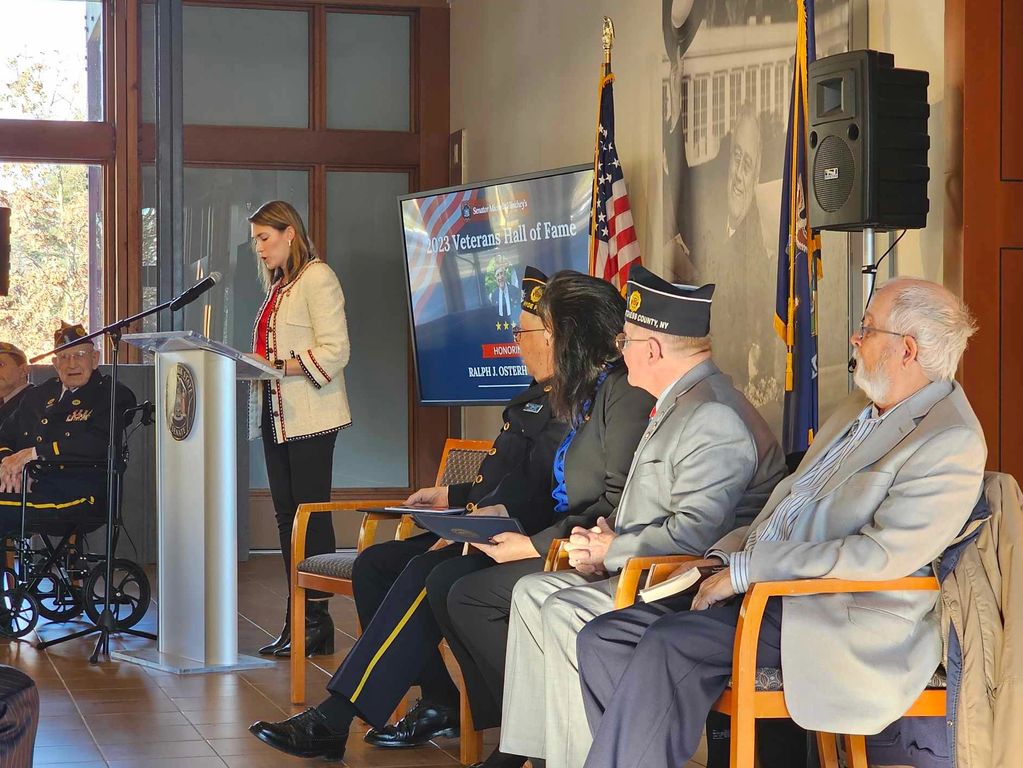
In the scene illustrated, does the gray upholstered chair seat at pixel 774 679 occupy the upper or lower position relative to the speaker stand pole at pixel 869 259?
lower

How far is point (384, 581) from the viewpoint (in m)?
4.05

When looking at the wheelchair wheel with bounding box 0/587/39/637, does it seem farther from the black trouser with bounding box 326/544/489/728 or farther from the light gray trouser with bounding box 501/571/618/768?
the light gray trouser with bounding box 501/571/618/768

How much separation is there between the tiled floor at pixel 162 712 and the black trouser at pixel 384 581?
14 centimetres

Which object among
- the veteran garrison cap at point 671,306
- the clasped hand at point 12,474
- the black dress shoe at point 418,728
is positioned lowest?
the black dress shoe at point 418,728

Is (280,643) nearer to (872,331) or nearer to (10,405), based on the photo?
(10,405)

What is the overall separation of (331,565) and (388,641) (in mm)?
665

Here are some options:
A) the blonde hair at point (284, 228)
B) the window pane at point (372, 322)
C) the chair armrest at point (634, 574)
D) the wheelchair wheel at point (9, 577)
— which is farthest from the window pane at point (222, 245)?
the chair armrest at point (634, 574)

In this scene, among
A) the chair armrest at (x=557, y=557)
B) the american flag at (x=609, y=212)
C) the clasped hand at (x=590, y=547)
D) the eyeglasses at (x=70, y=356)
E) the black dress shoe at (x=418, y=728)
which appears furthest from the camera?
the eyeglasses at (x=70, y=356)

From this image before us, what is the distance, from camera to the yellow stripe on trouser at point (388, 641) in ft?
12.0

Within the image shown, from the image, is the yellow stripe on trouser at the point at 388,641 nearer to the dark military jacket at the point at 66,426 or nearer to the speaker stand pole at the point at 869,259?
the speaker stand pole at the point at 869,259

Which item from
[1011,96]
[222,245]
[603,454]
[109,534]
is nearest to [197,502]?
[109,534]

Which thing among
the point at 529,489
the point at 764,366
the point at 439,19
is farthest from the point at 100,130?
the point at 529,489

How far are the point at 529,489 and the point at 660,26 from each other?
286cm

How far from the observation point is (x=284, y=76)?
904cm
